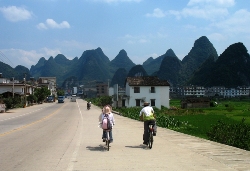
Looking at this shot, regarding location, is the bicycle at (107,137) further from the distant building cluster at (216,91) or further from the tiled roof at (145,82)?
the distant building cluster at (216,91)

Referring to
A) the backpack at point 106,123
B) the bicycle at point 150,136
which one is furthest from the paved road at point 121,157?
the backpack at point 106,123

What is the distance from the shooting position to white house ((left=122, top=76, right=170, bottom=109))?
66.9 metres

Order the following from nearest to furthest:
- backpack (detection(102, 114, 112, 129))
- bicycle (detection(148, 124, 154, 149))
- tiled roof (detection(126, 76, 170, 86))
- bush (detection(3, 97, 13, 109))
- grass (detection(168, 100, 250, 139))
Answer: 1. backpack (detection(102, 114, 112, 129))
2. bicycle (detection(148, 124, 154, 149))
3. grass (detection(168, 100, 250, 139))
4. bush (detection(3, 97, 13, 109))
5. tiled roof (detection(126, 76, 170, 86))

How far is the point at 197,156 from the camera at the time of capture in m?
10.0

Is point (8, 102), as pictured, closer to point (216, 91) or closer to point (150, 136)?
point (150, 136)

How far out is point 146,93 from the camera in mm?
67500

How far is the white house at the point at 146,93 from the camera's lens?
219 feet

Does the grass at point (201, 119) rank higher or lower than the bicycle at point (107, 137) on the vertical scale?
lower

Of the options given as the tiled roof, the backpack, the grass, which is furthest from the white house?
the backpack

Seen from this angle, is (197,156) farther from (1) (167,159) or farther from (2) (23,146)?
(2) (23,146)

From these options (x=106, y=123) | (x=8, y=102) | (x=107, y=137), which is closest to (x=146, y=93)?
(x=8, y=102)

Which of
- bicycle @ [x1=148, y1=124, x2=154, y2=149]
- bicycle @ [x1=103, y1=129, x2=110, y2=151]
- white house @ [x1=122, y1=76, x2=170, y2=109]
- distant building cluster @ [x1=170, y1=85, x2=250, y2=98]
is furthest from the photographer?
distant building cluster @ [x1=170, y1=85, x2=250, y2=98]

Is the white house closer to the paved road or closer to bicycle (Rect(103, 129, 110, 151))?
the paved road

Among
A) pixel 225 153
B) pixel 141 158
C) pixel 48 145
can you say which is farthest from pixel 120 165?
pixel 48 145
